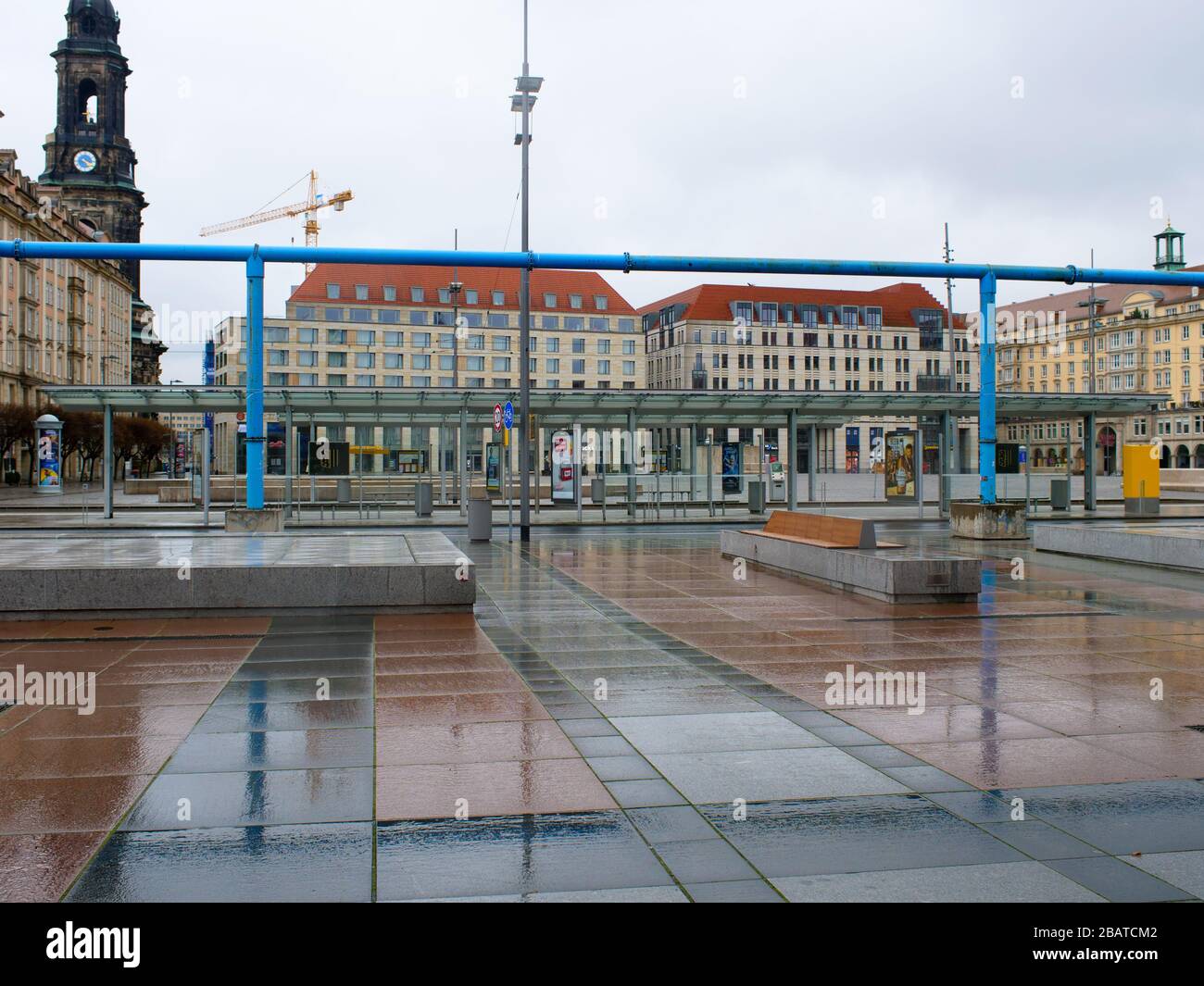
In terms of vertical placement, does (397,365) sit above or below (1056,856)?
above

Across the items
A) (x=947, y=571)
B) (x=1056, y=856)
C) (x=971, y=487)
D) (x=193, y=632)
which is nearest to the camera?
(x=1056, y=856)

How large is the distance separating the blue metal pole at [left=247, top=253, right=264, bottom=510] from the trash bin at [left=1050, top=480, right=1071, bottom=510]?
23724 mm

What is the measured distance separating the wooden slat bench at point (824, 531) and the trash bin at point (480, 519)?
6487 millimetres

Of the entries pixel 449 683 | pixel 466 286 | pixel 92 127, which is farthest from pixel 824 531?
pixel 92 127

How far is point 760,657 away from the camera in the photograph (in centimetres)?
909

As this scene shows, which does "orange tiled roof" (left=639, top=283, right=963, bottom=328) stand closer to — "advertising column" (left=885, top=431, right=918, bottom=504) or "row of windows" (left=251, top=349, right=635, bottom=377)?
"row of windows" (left=251, top=349, right=635, bottom=377)

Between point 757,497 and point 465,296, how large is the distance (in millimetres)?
78505

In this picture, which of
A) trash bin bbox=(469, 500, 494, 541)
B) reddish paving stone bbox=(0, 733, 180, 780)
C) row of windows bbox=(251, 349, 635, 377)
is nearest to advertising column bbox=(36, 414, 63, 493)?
trash bin bbox=(469, 500, 494, 541)

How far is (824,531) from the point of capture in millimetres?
15398

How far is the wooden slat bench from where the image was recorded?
14.1 meters
